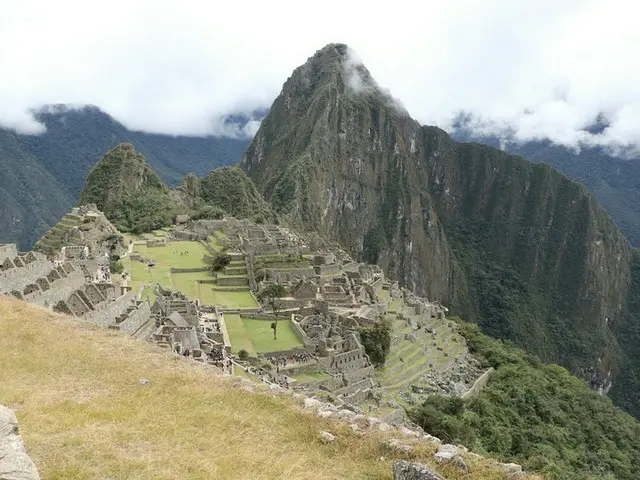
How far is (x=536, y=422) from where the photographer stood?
34781 millimetres

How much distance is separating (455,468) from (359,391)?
58.1 ft

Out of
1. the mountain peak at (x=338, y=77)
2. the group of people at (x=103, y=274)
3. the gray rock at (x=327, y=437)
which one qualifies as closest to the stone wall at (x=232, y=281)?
the group of people at (x=103, y=274)

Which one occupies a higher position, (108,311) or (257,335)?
(108,311)

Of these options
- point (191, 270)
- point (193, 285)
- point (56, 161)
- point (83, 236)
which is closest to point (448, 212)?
point (56, 161)

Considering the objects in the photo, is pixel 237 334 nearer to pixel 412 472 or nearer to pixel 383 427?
pixel 383 427

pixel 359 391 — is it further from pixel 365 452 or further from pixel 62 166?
pixel 62 166

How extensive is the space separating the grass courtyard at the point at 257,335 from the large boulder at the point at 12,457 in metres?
19.0

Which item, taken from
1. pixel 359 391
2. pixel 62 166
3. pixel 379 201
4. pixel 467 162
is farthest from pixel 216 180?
pixel 467 162

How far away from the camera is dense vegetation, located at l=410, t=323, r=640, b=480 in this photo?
26.1 m

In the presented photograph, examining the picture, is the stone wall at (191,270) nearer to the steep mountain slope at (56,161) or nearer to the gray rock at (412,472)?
the steep mountain slope at (56,161)

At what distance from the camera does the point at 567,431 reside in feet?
119

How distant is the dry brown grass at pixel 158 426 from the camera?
7.90 meters

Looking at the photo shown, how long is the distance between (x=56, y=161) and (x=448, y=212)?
121 metres

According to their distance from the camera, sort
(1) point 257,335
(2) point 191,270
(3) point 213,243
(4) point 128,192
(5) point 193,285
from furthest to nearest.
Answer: (4) point 128,192, (3) point 213,243, (2) point 191,270, (5) point 193,285, (1) point 257,335
